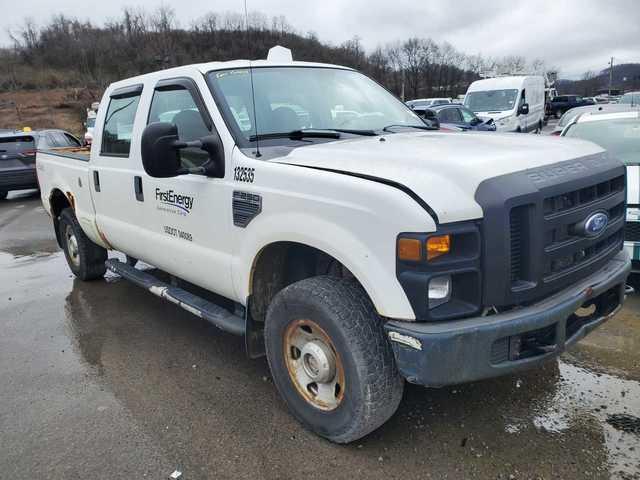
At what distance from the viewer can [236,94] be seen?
11.4 ft

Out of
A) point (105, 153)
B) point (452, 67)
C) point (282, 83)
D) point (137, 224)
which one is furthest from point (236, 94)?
point (452, 67)

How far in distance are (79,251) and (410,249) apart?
461cm

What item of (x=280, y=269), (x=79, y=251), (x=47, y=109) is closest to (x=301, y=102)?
(x=280, y=269)

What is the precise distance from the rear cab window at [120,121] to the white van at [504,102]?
14.9m

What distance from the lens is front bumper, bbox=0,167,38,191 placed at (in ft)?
40.7

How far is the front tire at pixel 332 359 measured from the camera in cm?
258

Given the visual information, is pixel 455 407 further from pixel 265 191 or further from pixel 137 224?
pixel 137 224

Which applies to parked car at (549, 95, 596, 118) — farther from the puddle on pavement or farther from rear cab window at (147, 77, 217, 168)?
rear cab window at (147, 77, 217, 168)

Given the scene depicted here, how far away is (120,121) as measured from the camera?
14.8 feet

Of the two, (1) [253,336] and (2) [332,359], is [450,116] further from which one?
(2) [332,359]

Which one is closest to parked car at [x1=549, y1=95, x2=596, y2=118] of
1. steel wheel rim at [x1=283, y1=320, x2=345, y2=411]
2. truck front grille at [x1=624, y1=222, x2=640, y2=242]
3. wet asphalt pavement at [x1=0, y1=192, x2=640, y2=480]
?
truck front grille at [x1=624, y1=222, x2=640, y2=242]

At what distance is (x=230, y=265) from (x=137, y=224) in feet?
4.40

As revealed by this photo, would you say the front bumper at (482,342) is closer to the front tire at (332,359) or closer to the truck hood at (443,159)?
the front tire at (332,359)

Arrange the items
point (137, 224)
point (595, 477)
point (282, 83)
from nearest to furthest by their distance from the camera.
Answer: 1. point (595, 477)
2. point (282, 83)
3. point (137, 224)
